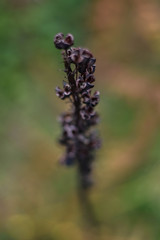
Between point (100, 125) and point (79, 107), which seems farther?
point (100, 125)

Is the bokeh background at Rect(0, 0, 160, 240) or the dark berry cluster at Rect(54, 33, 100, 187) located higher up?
the bokeh background at Rect(0, 0, 160, 240)

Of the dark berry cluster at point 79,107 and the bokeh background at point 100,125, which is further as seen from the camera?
the bokeh background at point 100,125

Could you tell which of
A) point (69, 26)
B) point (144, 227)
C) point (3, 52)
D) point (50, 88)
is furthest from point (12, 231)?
point (69, 26)

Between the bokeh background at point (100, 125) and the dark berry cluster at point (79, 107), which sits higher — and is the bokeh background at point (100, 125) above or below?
above

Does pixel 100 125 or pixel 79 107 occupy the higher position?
pixel 100 125
